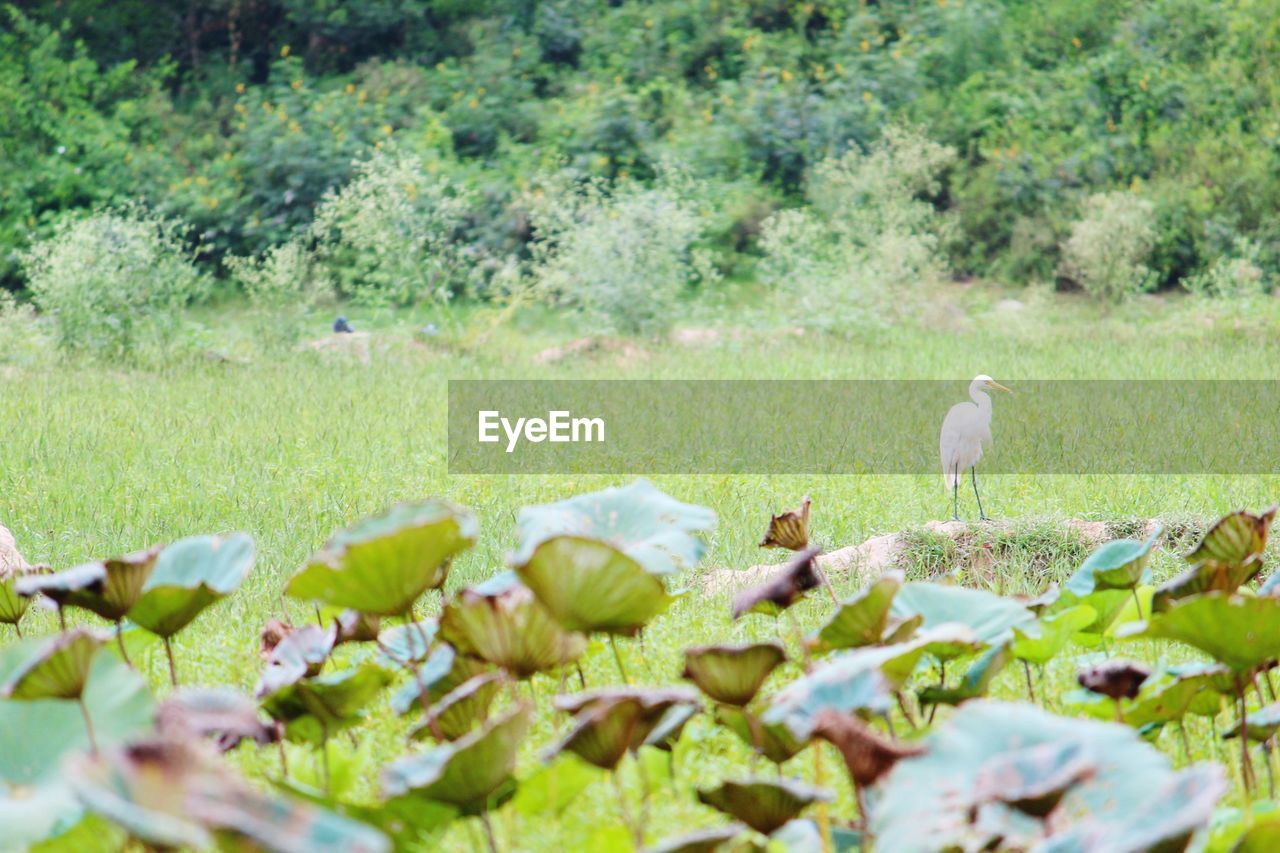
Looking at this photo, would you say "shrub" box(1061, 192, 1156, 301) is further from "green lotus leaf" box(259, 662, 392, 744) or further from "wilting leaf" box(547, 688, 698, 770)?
"wilting leaf" box(547, 688, 698, 770)

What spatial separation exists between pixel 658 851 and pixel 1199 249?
1095 cm

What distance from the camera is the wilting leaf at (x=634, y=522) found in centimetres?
141

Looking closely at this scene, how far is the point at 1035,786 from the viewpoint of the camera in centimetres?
87

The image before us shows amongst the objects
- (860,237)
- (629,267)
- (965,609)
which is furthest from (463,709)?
(860,237)

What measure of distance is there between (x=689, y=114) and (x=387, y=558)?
11.8 m

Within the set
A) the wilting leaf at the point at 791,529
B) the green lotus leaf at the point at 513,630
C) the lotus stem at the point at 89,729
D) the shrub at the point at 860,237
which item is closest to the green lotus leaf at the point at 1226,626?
the wilting leaf at the point at 791,529

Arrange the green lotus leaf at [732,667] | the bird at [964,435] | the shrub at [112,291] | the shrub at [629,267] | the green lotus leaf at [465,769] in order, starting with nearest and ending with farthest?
the green lotus leaf at [465,769], the green lotus leaf at [732,667], the bird at [964,435], the shrub at [112,291], the shrub at [629,267]

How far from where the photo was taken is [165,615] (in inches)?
55.5

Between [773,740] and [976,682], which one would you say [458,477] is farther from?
[773,740]

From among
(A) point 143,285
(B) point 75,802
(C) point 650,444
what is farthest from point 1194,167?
(B) point 75,802

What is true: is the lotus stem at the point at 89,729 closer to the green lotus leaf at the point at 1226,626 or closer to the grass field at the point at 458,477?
the grass field at the point at 458,477

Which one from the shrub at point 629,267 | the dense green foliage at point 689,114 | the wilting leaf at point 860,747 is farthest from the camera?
the dense green foliage at point 689,114

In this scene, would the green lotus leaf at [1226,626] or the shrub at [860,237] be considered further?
the shrub at [860,237]

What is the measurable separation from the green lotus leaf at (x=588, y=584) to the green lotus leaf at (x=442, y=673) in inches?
11.4
